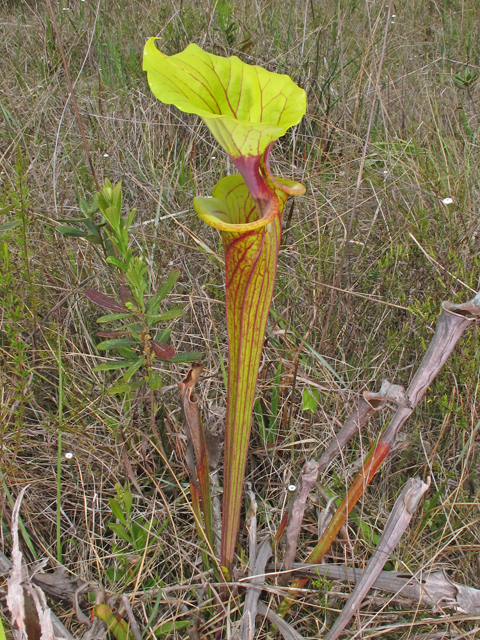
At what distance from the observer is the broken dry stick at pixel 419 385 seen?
0.85 m

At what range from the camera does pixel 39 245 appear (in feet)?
6.11

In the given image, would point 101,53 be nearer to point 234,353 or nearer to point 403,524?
point 234,353

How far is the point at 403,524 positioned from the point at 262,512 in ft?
1.72

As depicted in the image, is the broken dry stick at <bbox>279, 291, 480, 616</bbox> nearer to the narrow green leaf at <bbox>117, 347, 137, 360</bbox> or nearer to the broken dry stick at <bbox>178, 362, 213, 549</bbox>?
Answer: the broken dry stick at <bbox>178, 362, 213, 549</bbox>

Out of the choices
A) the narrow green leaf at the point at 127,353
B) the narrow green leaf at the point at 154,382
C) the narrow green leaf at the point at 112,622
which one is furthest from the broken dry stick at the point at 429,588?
the narrow green leaf at the point at 127,353

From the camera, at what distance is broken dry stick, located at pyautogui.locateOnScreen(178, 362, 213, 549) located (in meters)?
1.00

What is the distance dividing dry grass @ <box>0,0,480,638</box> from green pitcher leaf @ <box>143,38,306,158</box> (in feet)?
2.25

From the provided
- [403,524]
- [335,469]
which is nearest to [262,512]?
[335,469]

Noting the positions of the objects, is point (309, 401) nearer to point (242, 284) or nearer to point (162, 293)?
point (162, 293)

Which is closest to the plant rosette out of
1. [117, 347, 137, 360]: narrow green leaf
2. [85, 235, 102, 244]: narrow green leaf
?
[117, 347, 137, 360]: narrow green leaf

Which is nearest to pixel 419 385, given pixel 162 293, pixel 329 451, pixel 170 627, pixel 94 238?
pixel 329 451

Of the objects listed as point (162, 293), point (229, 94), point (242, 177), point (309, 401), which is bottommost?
point (309, 401)

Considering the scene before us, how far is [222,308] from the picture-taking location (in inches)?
68.2

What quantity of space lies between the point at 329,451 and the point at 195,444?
12.1 inches
